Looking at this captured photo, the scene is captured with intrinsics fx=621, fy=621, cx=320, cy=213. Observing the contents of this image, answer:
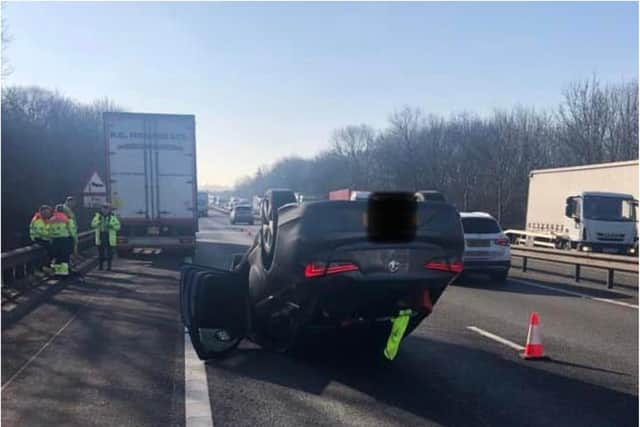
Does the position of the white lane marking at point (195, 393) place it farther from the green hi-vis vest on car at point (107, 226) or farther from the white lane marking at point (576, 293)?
the green hi-vis vest on car at point (107, 226)

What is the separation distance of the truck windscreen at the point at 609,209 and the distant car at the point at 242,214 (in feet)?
113

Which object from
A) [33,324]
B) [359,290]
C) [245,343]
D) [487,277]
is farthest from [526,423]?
[487,277]

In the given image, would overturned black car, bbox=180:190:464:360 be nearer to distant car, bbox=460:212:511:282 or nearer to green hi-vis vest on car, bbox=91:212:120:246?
distant car, bbox=460:212:511:282

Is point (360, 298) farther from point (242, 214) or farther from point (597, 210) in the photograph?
point (242, 214)

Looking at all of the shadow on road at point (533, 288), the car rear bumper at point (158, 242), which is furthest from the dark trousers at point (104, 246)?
the shadow on road at point (533, 288)

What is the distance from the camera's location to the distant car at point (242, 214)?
2091 inches

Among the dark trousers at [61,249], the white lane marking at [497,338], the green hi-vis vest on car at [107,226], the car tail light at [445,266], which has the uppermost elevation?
the car tail light at [445,266]

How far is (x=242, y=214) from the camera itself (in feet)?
174

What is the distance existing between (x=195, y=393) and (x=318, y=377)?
126 centimetres

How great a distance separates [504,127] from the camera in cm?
6544

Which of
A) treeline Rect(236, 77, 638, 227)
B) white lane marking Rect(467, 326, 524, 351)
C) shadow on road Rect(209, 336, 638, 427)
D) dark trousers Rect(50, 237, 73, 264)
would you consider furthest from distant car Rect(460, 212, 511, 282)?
treeline Rect(236, 77, 638, 227)

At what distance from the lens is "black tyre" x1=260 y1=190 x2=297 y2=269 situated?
6.12 m

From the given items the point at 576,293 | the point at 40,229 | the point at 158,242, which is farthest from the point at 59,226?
the point at 576,293

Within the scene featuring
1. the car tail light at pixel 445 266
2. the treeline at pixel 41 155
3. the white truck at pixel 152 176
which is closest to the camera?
the car tail light at pixel 445 266
